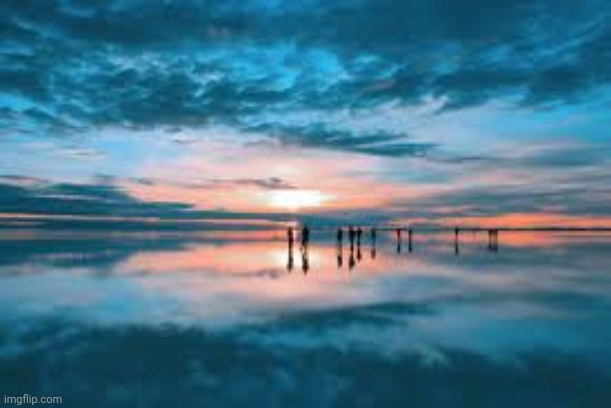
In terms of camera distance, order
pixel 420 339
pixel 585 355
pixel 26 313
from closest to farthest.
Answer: pixel 585 355 < pixel 420 339 < pixel 26 313

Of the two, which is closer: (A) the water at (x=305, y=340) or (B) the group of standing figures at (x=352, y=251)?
(A) the water at (x=305, y=340)

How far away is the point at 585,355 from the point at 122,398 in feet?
33.4

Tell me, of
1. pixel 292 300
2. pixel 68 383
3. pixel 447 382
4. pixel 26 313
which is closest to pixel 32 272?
pixel 26 313

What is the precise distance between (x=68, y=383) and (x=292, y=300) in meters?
12.1

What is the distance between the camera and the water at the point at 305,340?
11.5m

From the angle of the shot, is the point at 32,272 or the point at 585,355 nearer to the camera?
the point at 585,355

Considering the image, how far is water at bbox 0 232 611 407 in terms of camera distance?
37.6 ft

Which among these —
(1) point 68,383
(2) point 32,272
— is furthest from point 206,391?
(2) point 32,272

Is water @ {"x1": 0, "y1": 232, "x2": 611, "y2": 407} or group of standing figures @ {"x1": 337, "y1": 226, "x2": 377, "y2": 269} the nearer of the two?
water @ {"x1": 0, "y1": 232, "x2": 611, "y2": 407}

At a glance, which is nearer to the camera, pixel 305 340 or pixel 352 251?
pixel 305 340

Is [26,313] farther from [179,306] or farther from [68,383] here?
[68,383]

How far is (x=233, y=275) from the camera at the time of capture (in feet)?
105

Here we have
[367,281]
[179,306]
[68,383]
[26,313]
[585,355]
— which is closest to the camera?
[68,383]

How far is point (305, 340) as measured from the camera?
16000mm
